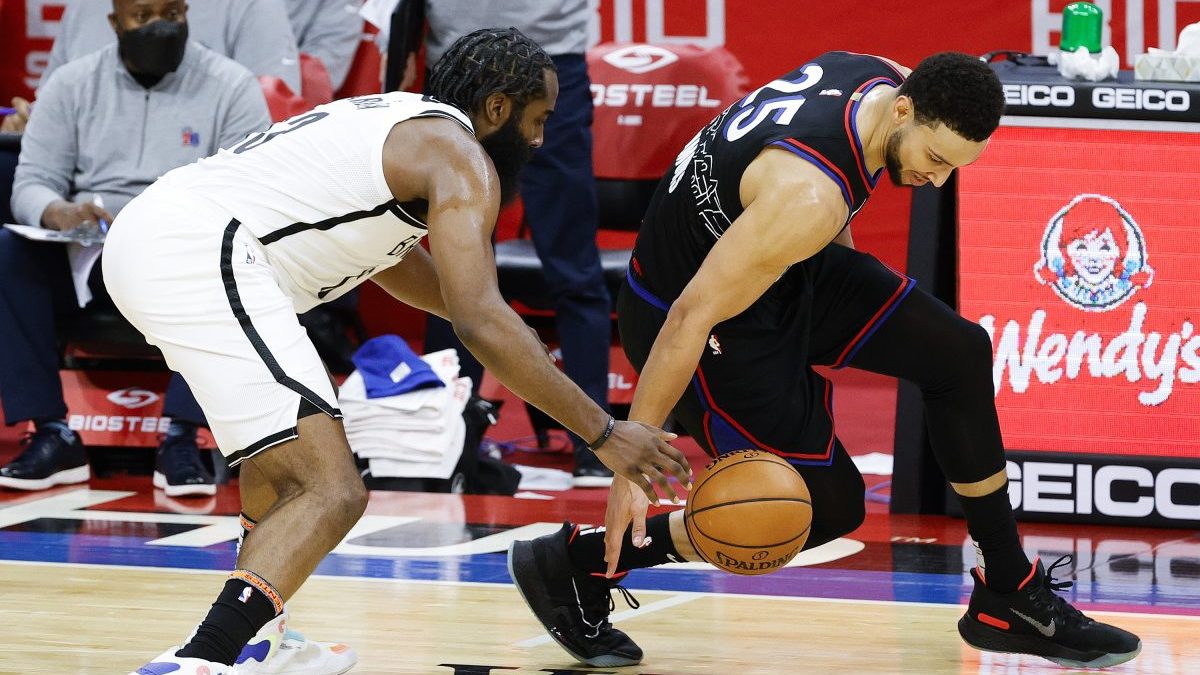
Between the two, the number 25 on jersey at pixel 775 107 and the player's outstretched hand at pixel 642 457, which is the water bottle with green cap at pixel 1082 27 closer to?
the number 25 on jersey at pixel 775 107

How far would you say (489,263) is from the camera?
10.5 feet

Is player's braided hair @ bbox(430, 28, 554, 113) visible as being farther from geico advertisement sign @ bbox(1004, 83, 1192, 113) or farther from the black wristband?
geico advertisement sign @ bbox(1004, 83, 1192, 113)

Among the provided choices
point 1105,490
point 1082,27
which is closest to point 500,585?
point 1105,490

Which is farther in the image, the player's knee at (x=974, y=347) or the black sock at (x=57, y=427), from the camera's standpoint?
the black sock at (x=57, y=427)

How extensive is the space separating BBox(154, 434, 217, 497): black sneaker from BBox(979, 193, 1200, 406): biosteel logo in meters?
2.76

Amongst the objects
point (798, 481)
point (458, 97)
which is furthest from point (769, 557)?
point (458, 97)

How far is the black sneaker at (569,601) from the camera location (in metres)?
3.82

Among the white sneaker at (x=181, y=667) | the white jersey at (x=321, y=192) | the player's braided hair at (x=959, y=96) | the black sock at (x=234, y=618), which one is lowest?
the white sneaker at (x=181, y=667)

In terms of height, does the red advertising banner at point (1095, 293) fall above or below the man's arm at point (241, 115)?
below

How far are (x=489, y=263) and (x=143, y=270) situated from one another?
710 millimetres

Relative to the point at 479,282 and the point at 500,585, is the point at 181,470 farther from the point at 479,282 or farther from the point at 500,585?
the point at 479,282

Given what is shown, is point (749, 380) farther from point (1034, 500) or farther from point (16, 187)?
point (16, 187)

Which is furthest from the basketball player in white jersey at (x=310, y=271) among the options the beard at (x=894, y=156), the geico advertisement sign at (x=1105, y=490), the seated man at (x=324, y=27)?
the seated man at (x=324, y=27)

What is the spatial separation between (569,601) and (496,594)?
0.67m
